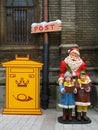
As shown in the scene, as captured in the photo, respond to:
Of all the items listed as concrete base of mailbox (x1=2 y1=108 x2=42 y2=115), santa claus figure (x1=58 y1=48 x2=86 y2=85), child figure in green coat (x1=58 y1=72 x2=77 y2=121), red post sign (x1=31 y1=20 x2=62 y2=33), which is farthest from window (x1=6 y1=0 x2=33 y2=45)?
child figure in green coat (x1=58 y1=72 x2=77 y2=121)

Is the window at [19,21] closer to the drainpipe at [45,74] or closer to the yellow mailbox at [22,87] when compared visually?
the drainpipe at [45,74]

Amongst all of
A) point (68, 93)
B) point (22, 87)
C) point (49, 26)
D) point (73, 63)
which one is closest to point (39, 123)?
point (68, 93)

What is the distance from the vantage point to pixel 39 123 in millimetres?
7922

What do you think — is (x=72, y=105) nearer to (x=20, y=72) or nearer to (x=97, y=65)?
(x=20, y=72)

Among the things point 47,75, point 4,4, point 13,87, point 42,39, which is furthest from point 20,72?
point 4,4

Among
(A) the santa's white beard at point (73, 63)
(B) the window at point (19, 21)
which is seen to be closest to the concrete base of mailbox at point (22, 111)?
(A) the santa's white beard at point (73, 63)

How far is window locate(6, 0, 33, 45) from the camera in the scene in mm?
11086

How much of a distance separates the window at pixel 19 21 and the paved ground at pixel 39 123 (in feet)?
9.88

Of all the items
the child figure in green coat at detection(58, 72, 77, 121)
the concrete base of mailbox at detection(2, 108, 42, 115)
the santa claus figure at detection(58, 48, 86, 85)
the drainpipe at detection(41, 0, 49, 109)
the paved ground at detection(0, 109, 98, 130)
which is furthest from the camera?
the drainpipe at detection(41, 0, 49, 109)

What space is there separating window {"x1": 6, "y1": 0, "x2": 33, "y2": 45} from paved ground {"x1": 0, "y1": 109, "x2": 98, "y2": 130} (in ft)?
9.88

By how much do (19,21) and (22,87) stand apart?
2850 millimetres

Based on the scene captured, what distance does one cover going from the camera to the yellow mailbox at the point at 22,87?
9086 mm

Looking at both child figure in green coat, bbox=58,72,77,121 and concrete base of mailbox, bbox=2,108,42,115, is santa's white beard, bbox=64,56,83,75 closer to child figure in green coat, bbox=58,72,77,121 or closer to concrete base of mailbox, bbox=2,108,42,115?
child figure in green coat, bbox=58,72,77,121

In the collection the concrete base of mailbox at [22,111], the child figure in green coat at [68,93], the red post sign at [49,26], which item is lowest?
the concrete base of mailbox at [22,111]
